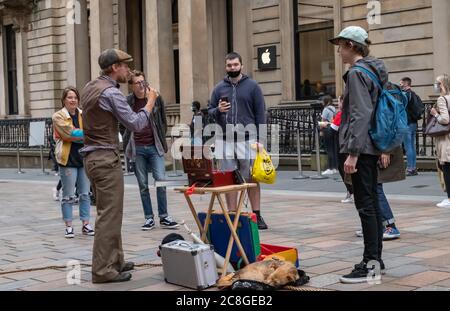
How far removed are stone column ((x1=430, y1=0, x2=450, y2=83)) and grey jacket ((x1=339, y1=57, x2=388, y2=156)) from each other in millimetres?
11093

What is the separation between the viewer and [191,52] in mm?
18844

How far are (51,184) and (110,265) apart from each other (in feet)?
38.5

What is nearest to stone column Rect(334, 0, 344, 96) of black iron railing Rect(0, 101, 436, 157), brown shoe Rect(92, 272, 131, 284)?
black iron railing Rect(0, 101, 436, 157)

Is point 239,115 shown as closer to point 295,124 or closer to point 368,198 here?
point 368,198

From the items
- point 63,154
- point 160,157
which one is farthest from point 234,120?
point 63,154

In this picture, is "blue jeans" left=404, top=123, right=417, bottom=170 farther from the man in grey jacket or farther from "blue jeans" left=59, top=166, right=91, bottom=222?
"blue jeans" left=59, top=166, right=91, bottom=222

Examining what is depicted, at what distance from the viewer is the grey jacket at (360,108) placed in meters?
5.21

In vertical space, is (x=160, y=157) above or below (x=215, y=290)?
above

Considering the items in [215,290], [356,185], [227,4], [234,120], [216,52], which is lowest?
[215,290]

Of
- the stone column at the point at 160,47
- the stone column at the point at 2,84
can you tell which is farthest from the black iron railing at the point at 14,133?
the stone column at the point at 160,47

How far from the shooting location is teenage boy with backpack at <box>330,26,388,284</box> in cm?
523
